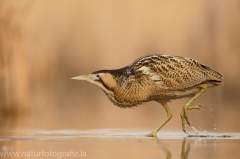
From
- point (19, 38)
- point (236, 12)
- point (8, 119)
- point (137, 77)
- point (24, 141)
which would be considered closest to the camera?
point (24, 141)

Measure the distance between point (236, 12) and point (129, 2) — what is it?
231 centimetres

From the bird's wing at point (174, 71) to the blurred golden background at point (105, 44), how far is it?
134 inches

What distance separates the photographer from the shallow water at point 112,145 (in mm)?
6738

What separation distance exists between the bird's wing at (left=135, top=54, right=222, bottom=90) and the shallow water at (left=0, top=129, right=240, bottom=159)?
1.86 ft

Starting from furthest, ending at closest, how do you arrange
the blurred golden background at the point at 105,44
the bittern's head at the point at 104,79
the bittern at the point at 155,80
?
the blurred golden background at the point at 105,44
the bittern at the point at 155,80
the bittern's head at the point at 104,79

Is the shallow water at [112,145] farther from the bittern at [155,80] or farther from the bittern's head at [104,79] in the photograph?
the bittern's head at [104,79]

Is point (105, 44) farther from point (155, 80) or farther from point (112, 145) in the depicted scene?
point (112, 145)

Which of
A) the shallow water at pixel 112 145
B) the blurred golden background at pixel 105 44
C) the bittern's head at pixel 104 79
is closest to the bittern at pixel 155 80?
the bittern's head at pixel 104 79

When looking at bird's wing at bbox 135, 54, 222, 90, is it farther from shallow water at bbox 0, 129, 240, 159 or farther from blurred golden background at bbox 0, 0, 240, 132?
blurred golden background at bbox 0, 0, 240, 132

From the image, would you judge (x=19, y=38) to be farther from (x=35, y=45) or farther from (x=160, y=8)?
(x=160, y=8)

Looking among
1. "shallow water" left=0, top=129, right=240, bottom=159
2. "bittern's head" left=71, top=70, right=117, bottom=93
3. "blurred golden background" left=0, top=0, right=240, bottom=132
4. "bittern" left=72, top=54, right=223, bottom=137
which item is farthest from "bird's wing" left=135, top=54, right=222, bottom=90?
"blurred golden background" left=0, top=0, right=240, bottom=132

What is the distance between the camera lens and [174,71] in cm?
920

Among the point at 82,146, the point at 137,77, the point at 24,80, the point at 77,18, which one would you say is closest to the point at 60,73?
the point at 77,18

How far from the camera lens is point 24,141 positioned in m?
8.05
